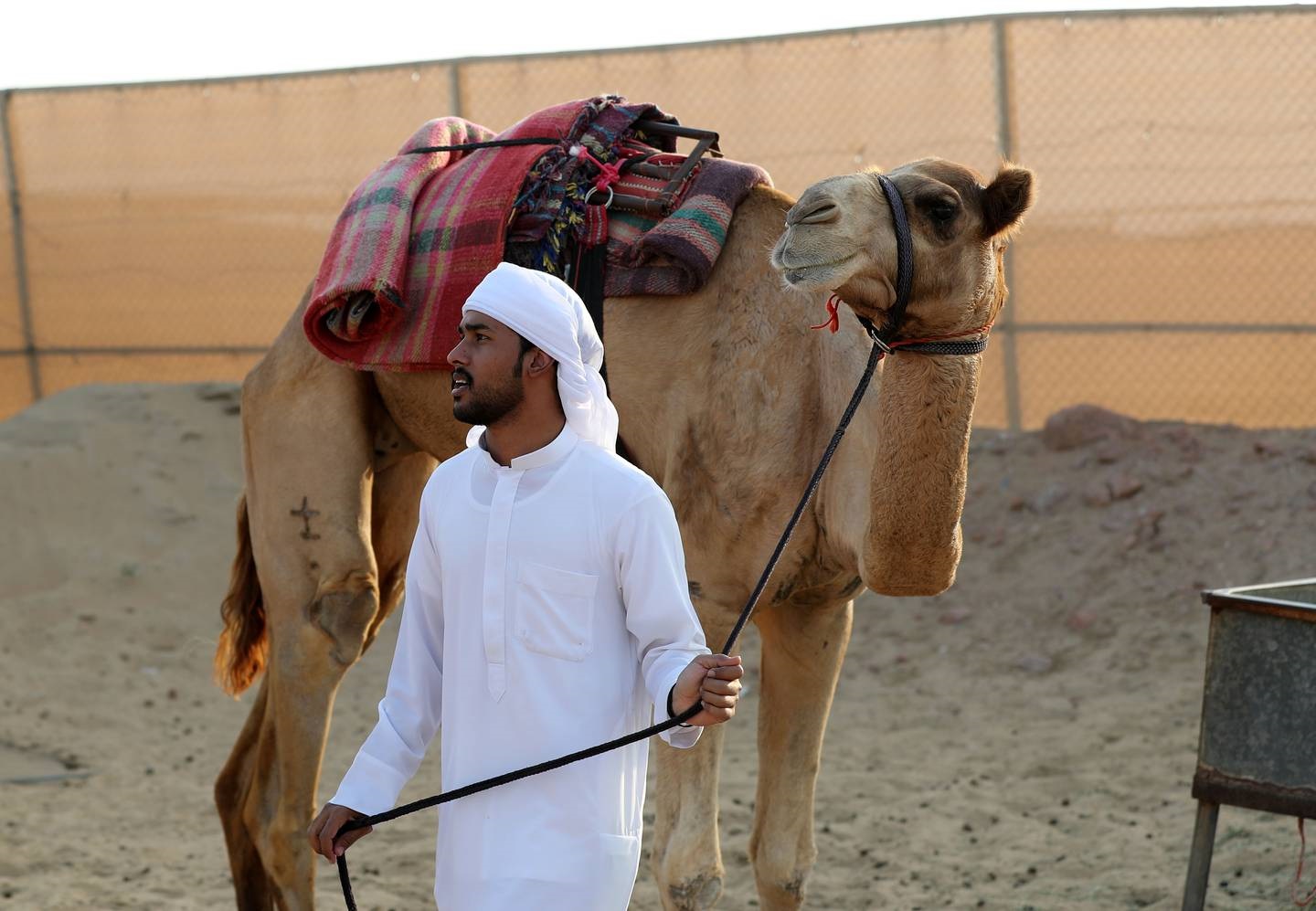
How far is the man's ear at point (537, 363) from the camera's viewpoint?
3.07m

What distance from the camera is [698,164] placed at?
16.3 ft

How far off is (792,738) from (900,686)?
390 cm

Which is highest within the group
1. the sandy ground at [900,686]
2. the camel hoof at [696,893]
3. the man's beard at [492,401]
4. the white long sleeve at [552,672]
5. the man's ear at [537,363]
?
the man's ear at [537,363]

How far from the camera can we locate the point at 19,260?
1334cm

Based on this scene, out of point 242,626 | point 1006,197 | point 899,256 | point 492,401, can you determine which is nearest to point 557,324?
A: point 492,401

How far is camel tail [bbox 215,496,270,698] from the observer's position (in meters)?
6.05

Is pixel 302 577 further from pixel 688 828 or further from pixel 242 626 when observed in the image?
pixel 688 828

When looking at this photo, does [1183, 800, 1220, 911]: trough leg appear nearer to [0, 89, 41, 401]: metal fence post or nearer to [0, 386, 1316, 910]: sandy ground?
[0, 386, 1316, 910]: sandy ground

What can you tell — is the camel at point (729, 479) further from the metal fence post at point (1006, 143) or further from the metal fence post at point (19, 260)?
the metal fence post at point (19, 260)

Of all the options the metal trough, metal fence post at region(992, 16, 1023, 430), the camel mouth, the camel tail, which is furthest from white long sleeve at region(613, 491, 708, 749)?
metal fence post at region(992, 16, 1023, 430)

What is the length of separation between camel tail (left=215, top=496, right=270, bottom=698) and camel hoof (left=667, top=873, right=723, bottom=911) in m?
2.27

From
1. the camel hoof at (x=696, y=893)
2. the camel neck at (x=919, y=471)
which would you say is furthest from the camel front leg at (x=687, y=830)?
the camel neck at (x=919, y=471)

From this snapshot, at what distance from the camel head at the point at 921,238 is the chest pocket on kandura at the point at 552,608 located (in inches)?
36.4

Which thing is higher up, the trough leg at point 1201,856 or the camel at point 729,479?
the camel at point 729,479
